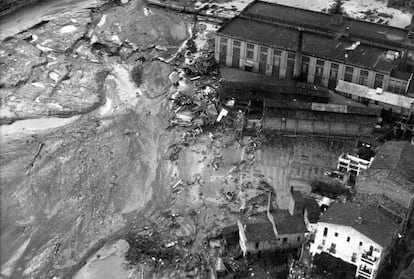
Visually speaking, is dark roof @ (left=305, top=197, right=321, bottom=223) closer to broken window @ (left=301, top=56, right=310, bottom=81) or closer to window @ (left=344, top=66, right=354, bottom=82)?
window @ (left=344, top=66, right=354, bottom=82)

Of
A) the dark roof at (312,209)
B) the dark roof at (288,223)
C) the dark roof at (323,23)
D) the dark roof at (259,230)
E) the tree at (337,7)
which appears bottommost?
the dark roof at (259,230)

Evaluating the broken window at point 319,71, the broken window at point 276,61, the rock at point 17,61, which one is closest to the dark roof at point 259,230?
the broken window at point 319,71


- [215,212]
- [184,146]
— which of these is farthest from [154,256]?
[184,146]

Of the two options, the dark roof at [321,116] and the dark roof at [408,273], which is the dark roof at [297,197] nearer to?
the dark roof at [408,273]

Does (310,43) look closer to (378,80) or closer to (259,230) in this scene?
(378,80)

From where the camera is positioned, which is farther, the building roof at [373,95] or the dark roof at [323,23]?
the dark roof at [323,23]

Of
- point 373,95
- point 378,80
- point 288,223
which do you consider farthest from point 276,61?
point 288,223

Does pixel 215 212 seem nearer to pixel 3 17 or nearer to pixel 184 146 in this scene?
pixel 184 146
